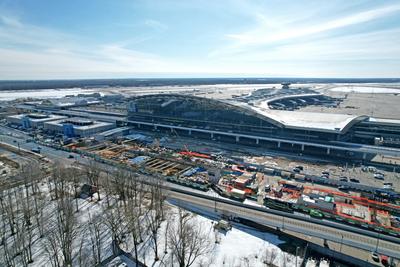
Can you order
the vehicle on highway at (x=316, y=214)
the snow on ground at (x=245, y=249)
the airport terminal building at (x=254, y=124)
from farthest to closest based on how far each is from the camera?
the airport terminal building at (x=254, y=124), the vehicle on highway at (x=316, y=214), the snow on ground at (x=245, y=249)

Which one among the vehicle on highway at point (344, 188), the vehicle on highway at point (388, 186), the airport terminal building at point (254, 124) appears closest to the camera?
the vehicle on highway at point (388, 186)

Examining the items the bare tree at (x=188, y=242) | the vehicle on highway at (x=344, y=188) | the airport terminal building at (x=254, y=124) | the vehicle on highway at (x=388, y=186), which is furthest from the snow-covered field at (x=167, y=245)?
the airport terminal building at (x=254, y=124)

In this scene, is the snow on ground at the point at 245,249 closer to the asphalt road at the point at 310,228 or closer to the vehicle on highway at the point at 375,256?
the asphalt road at the point at 310,228

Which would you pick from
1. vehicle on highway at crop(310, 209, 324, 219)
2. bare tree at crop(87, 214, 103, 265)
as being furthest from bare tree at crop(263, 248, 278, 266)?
bare tree at crop(87, 214, 103, 265)

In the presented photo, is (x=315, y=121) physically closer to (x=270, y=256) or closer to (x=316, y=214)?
(x=316, y=214)

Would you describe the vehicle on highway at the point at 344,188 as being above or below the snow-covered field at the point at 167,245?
below

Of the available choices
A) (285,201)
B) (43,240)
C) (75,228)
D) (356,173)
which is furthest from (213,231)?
(356,173)
